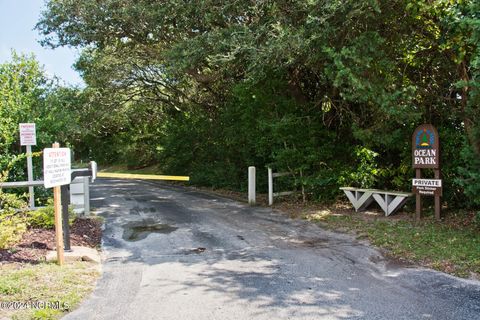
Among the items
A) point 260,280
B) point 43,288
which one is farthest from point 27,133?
point 260,280

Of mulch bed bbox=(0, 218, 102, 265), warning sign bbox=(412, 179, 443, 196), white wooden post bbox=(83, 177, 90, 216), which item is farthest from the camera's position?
white wooden post bbox=(83, 177, 90, 216)

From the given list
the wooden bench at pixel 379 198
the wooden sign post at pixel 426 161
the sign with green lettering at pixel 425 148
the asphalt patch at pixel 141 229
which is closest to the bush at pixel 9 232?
the asphalt patch at pixel 141 229

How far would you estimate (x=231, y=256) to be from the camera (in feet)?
20.6

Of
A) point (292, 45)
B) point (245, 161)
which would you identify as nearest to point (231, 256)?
point (292, 45)

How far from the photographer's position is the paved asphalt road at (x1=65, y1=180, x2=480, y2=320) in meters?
4.14

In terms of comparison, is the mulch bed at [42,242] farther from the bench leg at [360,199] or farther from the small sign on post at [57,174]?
the bench leg at [360,199]

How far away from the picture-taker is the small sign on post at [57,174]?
5.46 m

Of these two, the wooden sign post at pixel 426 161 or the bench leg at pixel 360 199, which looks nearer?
the wooden sign post at pixel 426 161

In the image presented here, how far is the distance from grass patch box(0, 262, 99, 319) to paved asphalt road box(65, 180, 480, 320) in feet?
0.52

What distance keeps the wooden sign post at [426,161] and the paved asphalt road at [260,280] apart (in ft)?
6.81

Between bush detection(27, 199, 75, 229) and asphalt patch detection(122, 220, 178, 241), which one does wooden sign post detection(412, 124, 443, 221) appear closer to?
asphalt patch detection(122, 220, 178, 241)

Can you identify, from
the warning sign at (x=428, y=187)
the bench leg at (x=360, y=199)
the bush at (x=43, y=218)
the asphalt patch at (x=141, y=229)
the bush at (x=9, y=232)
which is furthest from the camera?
the bench leg at (x=360, y=199)

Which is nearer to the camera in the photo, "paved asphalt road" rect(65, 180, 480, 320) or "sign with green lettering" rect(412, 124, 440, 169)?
"paved asphalt road" rect(65, 180, 480, 320)

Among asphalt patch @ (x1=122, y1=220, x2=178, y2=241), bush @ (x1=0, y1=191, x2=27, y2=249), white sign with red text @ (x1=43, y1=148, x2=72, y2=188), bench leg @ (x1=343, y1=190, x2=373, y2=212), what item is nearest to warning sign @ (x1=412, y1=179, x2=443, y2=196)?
bench leg @ (x1=343, y1=190, x2=373, y2=212)
